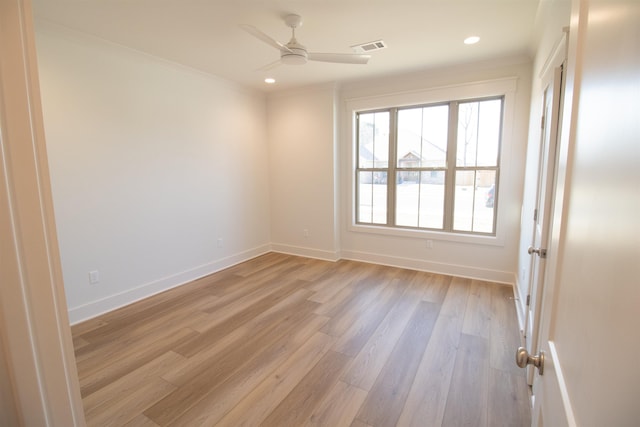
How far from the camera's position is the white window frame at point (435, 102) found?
3.47 meters

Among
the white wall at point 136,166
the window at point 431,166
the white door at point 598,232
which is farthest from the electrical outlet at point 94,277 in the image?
the white door at point 598,232

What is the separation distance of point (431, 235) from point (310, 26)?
3.00 metres

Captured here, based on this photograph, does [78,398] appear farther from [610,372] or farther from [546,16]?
[546,16]

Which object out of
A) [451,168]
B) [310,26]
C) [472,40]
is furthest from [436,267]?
[310,26]

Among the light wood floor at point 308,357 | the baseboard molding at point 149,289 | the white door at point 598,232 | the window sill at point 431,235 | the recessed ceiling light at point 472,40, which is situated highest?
the recessed ceiling light at point 472,40

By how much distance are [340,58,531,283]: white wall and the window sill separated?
0.04 ft

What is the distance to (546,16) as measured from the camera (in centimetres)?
222

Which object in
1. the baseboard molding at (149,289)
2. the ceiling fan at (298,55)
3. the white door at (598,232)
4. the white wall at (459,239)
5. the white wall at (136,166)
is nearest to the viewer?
the white door at (598,232)

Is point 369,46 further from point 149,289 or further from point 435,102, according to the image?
point 149,289

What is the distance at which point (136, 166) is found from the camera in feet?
10.7

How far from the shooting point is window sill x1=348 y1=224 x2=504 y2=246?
3.72m

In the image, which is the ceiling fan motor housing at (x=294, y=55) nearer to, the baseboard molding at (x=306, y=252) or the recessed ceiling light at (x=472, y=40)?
the recessed ceiling light at (x=472, y=40)

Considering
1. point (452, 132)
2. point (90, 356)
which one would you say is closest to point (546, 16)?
point (452, 132)

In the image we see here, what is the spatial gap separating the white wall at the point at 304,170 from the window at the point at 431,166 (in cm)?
51
